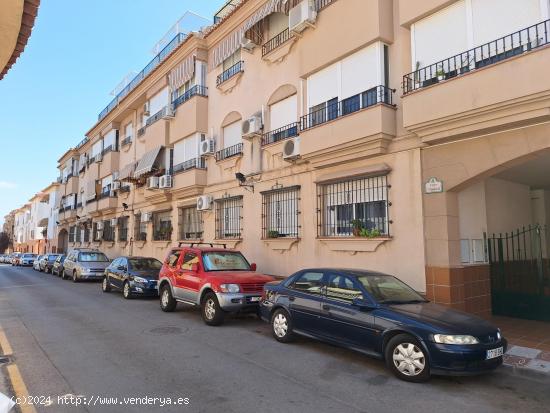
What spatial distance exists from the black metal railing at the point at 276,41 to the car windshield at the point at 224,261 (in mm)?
6984

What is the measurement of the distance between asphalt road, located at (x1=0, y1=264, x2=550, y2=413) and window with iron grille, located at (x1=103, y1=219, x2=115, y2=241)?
1865cm

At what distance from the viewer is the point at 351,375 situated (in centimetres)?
588

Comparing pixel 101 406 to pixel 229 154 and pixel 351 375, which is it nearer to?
pixel 351 375

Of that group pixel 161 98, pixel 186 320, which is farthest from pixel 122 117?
pixel 186 320

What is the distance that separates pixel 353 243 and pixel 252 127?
5685 mm

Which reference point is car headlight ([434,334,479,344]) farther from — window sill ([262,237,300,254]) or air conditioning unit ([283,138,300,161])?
air conditioning unit ([283,138,300,161])

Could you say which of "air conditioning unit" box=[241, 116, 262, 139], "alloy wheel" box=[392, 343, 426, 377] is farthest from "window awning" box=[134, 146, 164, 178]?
"alloy wheel" box=[392, 343, 426, 377]

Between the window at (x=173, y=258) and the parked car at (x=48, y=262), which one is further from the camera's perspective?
the parked car at (x=48, y=262)

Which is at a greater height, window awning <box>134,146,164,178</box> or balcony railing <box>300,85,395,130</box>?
window awning <box>134,146,164,178</box>

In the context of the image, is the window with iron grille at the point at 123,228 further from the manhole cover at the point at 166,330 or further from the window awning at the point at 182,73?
the manhole cover at the point at 166,330

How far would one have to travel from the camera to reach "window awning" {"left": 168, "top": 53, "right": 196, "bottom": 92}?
1794 cm

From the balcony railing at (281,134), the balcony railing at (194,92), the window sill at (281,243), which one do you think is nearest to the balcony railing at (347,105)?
the balcony railing at (281,134)

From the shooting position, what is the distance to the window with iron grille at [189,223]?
17844 millimetres

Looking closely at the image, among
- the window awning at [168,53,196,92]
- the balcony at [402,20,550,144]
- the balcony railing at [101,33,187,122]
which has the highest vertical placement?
the balcony railing at [101,33,187,122]
